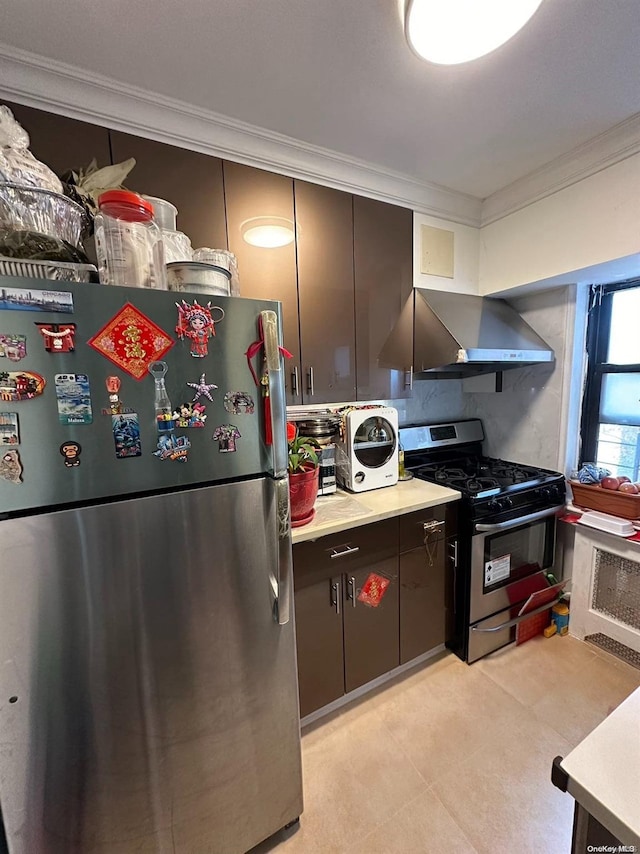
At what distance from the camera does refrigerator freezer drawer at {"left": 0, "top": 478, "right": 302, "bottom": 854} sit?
792 millimetres

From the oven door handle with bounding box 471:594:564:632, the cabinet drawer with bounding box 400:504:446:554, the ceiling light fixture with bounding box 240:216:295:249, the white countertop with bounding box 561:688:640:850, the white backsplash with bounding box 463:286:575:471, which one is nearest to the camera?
the white countertop with bounding box 561:688:640:850

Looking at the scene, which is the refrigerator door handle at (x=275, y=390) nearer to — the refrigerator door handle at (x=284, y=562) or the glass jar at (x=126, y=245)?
the refrigerator door handle at (x=284, y=562)

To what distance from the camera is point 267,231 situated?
1.59 meters

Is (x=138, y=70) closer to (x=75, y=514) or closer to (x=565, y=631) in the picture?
(x=75, y=514)

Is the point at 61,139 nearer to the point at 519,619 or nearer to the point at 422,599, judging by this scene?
the point at 422,599

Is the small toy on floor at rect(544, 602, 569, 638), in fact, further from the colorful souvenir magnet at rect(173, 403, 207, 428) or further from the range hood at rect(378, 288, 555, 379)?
the colorful souvenir magnet at rect(173, 403, 207, 428)

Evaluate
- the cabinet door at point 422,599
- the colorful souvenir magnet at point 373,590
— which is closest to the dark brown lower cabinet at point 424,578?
the cabinet door at point 422,599

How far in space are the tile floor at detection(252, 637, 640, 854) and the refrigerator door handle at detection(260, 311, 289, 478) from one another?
1.31 m

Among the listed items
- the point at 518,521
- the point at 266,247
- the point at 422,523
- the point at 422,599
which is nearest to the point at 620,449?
the point at 518,521

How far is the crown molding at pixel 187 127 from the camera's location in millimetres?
1159

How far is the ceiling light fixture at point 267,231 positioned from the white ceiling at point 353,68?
351 mm

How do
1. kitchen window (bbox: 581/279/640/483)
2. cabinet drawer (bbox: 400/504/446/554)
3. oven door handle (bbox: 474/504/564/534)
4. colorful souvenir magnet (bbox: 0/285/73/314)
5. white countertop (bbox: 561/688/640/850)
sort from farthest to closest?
1. kitchen window (bbox: 581/279/640/483)
2. oven door handle (bbox: 474/504/564/534)
3. cabinet drawer (bbox: 400/504/446/554)
4. colorful souvenir magnet (bbox: 0/285/73/314)
5. white countertop (bbox: 561/688/640/850)

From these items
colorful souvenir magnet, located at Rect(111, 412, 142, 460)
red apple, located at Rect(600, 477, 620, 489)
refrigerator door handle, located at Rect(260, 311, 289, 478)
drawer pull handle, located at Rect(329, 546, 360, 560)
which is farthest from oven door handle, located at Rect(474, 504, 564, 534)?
colorful souvenir magnet, located at Rect(111, 412, 142, 460)

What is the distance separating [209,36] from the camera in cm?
109
